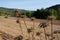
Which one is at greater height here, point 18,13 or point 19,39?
point 18,13

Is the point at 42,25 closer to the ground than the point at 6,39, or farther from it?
farther from it

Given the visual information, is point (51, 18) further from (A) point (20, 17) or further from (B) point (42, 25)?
(A) point (20, 17)

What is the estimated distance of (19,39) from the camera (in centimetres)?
479

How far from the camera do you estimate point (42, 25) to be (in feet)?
16.4

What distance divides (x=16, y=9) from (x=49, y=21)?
1.07 meters

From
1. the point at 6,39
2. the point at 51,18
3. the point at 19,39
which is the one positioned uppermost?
the point at 51,18

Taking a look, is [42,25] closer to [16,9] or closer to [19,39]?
[19,39]

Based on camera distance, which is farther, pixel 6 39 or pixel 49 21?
pixel 6 39

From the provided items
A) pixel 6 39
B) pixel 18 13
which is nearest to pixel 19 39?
pixel 18 13

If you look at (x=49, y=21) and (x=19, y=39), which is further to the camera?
(x=49, y=21)

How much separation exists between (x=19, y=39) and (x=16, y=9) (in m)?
1.35

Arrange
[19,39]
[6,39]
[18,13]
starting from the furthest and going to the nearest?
[6,39] → [18,13] → [19,39]

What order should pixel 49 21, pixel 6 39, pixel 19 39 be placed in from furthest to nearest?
pixel 6 39, pixel 49 21, pixel 19 39

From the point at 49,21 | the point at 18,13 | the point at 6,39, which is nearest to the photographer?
the point at 49,21
